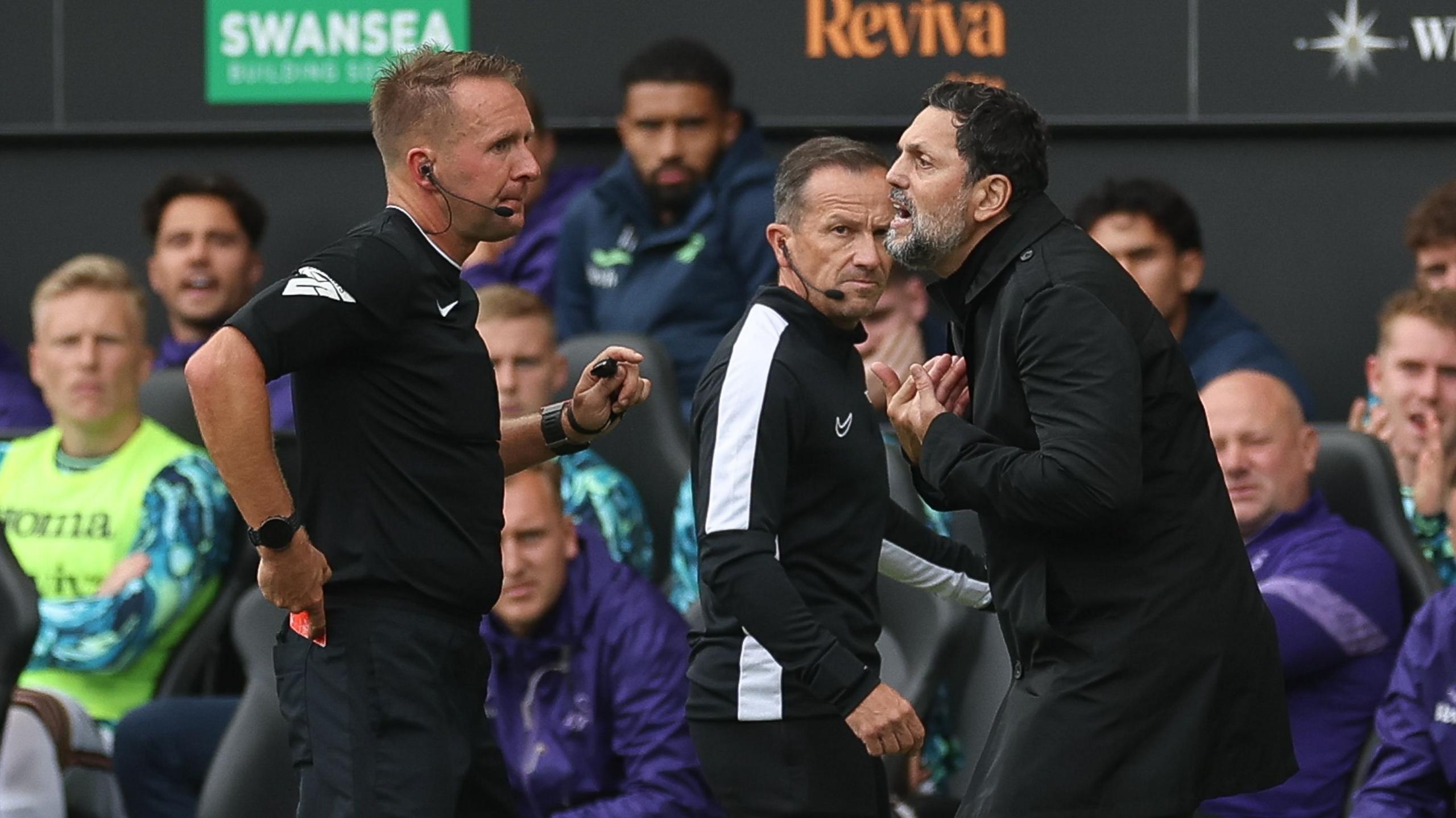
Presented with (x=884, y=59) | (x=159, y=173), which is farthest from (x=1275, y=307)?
(x=159, y=173)

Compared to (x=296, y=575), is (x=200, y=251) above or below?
above

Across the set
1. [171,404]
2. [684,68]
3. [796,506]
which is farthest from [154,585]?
[684,68]

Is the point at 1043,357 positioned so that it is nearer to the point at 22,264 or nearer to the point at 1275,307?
the point at 1275,307

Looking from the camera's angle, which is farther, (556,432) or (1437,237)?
(1437,237)

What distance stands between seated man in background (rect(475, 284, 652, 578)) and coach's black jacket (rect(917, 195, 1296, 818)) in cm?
218

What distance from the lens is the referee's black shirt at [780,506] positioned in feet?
11.5

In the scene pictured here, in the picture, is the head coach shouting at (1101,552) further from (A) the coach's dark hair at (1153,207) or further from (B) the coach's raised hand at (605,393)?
(A) the coach's dark hair at (1153,207)

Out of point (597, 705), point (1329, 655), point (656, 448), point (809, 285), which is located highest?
point (809, 285)

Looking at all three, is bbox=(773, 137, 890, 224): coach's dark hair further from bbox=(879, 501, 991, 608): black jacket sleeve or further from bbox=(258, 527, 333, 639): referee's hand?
bbox=(258, 527, 333, 639): referee's hand

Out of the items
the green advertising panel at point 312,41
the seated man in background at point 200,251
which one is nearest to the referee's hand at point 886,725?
the seated man in background at point 200,251

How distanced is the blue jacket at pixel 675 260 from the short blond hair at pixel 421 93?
262cm

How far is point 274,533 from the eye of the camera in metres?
3.10

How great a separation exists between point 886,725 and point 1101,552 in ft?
1.56

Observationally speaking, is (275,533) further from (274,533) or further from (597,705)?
(597,705)
